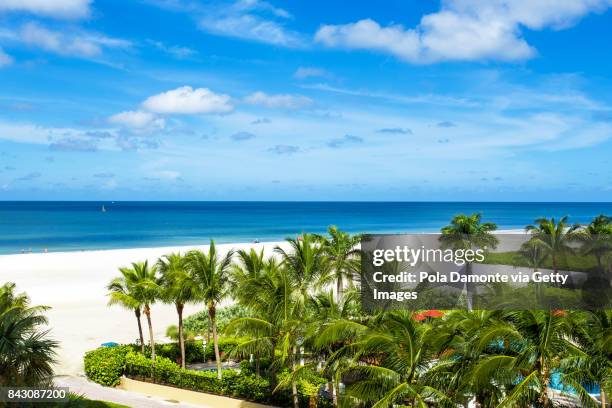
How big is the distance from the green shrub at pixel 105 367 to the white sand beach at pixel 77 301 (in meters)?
1.60

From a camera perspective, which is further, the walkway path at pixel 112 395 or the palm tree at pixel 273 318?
the walkway path at pixel 112 395

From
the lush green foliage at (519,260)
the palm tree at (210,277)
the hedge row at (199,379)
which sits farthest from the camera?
the palm tree at (210,277)

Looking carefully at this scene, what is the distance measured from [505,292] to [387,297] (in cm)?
265

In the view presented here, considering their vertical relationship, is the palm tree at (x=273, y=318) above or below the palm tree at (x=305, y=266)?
below

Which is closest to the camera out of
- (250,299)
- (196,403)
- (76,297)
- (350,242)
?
(250,299)

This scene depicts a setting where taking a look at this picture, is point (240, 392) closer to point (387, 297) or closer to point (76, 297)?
point (387, 297)

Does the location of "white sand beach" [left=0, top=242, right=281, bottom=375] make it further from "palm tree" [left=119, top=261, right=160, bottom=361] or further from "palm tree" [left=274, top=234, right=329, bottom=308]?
"palm tree" [left=274, top=234, right=329, bottom=308]

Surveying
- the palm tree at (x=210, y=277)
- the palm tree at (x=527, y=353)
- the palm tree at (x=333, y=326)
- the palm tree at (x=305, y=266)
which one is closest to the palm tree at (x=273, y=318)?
the palm tree at (x=305, y=266)

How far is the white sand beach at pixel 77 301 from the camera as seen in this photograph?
2898 cm

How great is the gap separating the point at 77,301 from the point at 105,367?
16.9 metres

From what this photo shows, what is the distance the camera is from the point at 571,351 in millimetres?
11961

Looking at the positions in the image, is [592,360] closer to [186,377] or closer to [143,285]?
[186,377]

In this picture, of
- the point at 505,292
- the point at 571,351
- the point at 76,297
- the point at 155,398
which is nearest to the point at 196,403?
the point at 155,398

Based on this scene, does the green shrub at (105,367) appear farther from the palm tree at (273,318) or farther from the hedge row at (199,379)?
the palm tree at (273,318)
